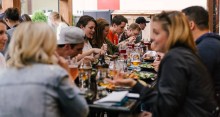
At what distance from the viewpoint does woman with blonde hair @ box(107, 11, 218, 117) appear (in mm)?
1939

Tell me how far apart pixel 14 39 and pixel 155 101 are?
34.0 inches

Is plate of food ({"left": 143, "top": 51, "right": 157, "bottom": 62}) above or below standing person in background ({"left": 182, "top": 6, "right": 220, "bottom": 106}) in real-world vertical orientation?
below

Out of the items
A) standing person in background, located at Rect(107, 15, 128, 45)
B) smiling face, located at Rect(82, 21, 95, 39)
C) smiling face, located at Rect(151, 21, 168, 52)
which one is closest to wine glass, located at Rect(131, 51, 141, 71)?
smiling face, located at Rect(82, 21, 95, 39)

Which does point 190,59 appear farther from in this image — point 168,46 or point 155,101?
point 155,101

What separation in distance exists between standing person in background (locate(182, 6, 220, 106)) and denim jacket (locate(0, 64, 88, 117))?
47.7 inches

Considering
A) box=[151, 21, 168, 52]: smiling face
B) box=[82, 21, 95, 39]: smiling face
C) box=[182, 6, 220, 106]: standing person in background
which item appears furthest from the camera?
box=[82, 21, 95, 39]: smiling face

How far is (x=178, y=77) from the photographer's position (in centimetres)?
193

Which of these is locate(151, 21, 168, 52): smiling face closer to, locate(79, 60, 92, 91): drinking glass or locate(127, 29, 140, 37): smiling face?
locate(79, 60, 92, 91): drinking glass

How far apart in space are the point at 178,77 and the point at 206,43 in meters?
A: 0.77

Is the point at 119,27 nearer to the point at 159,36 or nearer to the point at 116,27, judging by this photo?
the point at 116,27

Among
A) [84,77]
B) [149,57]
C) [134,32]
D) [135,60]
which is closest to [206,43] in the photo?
[84,77]

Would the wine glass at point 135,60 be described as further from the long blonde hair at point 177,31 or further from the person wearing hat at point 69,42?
the long blonde hair at point 177,31

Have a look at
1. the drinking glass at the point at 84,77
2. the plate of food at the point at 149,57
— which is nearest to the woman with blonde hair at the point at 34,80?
the drinking glass at the point at 84,77

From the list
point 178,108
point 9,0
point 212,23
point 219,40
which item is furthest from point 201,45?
point 9,0
